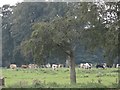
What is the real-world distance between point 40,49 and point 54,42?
539 mm

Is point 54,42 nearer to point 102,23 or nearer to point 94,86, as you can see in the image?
point 102,23

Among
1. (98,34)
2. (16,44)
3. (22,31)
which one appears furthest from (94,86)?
(16,44)

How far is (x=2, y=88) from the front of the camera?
782 cm

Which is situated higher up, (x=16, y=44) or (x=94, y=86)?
(x=16, y=44)

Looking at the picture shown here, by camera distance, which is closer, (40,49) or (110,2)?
(110,2)

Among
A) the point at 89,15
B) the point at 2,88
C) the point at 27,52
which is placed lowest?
the point at 2,88

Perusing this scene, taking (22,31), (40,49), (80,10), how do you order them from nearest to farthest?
1. (80,10)
2. (40,49)
3. (22,31)

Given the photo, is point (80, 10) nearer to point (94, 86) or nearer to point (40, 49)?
point (40, 49)

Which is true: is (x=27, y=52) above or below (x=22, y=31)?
below

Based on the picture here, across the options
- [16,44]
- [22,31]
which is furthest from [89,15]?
[16,44]

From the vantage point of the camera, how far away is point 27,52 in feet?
36.4

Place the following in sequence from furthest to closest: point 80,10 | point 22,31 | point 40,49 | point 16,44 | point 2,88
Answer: point 16,44
point 22,31
point 40,49
point 80,10
point 2,88

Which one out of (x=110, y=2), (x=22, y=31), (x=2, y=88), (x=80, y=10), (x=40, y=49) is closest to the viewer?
(x=2, y=88)

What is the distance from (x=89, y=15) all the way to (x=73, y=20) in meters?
1.74
